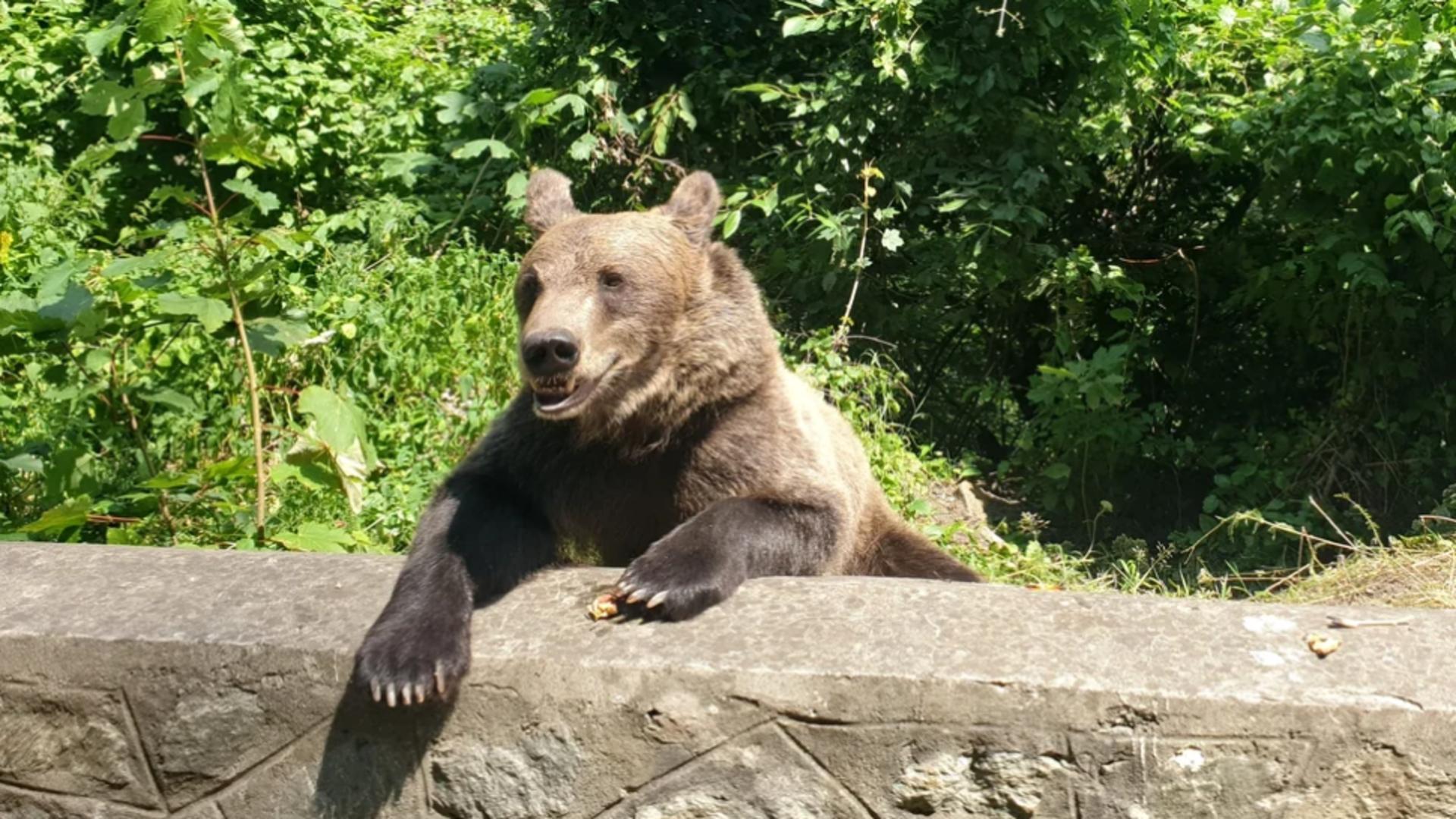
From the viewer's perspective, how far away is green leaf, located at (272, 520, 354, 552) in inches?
186

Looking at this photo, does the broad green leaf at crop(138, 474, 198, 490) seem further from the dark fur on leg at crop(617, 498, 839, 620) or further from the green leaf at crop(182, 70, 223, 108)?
the dark fur on leg at crop(617, 498, 839, 620)

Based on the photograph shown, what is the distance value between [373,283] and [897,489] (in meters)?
2.69

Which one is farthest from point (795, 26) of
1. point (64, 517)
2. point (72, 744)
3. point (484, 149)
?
point (72, 744)

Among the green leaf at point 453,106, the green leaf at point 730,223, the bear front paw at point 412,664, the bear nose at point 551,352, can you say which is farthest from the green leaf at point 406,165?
the bear front paw at point 412,664

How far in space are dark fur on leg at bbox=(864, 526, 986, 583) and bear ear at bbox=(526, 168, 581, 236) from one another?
147cm

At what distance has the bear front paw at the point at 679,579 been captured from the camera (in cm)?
330

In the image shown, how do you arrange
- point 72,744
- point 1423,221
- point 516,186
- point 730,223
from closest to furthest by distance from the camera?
point 72,744, point 1423,221, point 730,223, point 516,186

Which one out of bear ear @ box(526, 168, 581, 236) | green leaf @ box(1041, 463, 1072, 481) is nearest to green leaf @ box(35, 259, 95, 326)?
bear ear @ box(526, 168, 581, 236)

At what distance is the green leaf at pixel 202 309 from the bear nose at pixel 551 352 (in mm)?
1183

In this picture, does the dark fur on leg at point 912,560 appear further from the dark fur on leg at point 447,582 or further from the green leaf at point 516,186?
the green leaf at point 516,186

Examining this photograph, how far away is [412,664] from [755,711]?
0.70 meters

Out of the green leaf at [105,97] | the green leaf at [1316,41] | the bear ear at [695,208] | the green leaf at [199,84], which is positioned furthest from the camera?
the green leaf at [1316,41]

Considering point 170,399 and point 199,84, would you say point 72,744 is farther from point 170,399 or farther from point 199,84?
point 199,84

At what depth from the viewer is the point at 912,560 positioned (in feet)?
15.8
